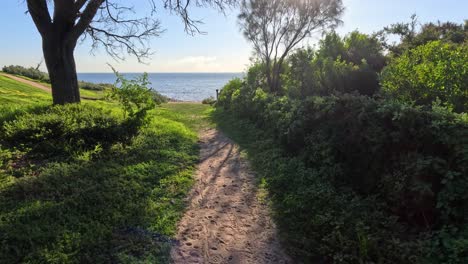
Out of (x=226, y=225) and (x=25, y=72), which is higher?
(x=25, y=72)

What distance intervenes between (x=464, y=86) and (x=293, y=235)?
5147mm

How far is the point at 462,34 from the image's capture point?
23109 millimetres

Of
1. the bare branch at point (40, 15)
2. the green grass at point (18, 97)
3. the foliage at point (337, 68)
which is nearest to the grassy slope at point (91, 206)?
the bare branch at point (40, 15)

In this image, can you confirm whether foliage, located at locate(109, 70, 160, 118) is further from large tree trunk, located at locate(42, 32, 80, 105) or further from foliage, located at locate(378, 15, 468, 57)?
foliage, located at locate(378, 15, 468, 57)

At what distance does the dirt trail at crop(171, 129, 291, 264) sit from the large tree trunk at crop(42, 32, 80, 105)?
6.14 m

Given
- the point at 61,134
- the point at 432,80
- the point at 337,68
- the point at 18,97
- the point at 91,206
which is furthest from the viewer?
the point at 337,68

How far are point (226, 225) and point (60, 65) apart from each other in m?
8.53

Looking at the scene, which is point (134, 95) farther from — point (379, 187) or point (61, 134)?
point (379, 187)

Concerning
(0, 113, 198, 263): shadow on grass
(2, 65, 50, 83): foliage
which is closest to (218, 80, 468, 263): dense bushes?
(0, 113, 198, 263): shadow on grass

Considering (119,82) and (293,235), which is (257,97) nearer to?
(119,82)

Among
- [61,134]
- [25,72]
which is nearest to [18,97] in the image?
[61,134]

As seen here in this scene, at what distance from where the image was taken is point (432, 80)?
22.9ft

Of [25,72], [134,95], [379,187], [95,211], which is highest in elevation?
[25,72]

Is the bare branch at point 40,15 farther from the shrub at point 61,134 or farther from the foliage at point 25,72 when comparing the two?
the foliage at point 25,72
